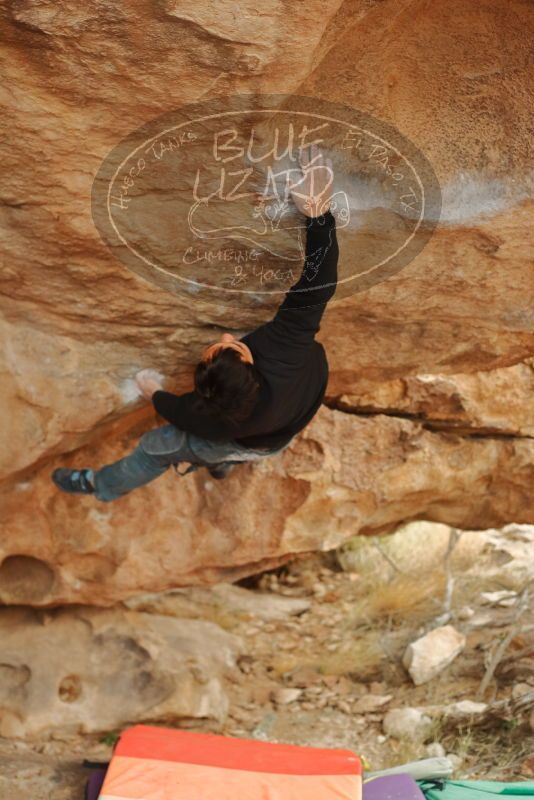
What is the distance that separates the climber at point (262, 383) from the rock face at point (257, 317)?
0.64ft

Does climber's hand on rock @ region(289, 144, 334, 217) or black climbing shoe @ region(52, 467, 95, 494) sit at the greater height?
climber's hand on rock @ region(289, 144, 334, 217)

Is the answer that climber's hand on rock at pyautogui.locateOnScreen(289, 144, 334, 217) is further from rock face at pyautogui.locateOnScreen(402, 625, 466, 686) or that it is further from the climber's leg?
rock face at pyautogui.locateOnScreen(402, 625, 466, 686)

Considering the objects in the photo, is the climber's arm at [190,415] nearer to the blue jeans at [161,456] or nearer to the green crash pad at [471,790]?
the blue jeans at [161,456]

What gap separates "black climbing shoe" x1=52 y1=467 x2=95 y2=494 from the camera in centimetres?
337

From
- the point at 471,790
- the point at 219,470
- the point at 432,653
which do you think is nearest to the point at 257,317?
the point at 219,470

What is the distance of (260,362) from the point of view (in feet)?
9.18

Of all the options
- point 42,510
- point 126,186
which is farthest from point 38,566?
point 126,186

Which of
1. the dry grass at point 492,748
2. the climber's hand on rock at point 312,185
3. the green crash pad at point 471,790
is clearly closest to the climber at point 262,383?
the climber's hand on rock at point 312,185

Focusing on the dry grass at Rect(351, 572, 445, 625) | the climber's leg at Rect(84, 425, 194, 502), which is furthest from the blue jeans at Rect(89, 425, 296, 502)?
the dry grass at Rect(351, 572, 445, 625)

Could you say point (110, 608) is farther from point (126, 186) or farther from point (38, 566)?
point (126, 186)

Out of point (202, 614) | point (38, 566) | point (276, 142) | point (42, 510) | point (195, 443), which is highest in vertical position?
point (276, 142)

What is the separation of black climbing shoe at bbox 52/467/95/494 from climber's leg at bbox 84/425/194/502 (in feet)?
0.08

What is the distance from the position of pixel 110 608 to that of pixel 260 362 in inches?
79.4

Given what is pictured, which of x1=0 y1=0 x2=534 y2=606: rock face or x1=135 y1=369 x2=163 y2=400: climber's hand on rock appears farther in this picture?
x1=135 y1=369 x2=163 y2=400: climber's hand on rock
